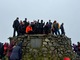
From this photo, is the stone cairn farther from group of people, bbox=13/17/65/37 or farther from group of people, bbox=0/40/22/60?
group of people, bbox=0/40/22/60

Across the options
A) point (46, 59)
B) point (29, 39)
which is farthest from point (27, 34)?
point (46, 59)

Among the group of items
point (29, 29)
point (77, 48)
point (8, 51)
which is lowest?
point (8, 51)

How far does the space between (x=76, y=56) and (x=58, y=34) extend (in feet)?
8.24

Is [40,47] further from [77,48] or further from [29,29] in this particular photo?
[77,48]

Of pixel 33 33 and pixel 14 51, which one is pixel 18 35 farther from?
pixel 14 51

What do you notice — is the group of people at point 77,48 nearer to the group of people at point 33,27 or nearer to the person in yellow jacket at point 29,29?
the group of people at point 33,27

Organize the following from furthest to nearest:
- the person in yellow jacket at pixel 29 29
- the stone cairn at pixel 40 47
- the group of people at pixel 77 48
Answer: the group of people at pixel 77 48, the stone cairn at pixel 40 47, the person in yellow jacket at pixel 29 29

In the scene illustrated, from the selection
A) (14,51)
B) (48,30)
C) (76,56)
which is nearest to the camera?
(14,51)

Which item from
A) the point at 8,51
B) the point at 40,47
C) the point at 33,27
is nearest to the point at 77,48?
the point at 40,47

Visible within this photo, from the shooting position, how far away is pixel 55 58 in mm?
25391

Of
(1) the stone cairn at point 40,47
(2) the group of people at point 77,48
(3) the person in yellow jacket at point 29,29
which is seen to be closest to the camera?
(3) the person in yellow jacket at point 29,29

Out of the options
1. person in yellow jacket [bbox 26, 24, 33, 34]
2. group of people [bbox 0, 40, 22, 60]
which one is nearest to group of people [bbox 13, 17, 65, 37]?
person in yellow jacket [bbox 26, 24, 33, 34]

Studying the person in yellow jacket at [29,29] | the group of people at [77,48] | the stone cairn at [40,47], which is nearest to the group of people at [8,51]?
the stone cairn at [40,47]

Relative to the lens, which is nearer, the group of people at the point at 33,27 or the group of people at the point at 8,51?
the group of people at the point at 8,51
